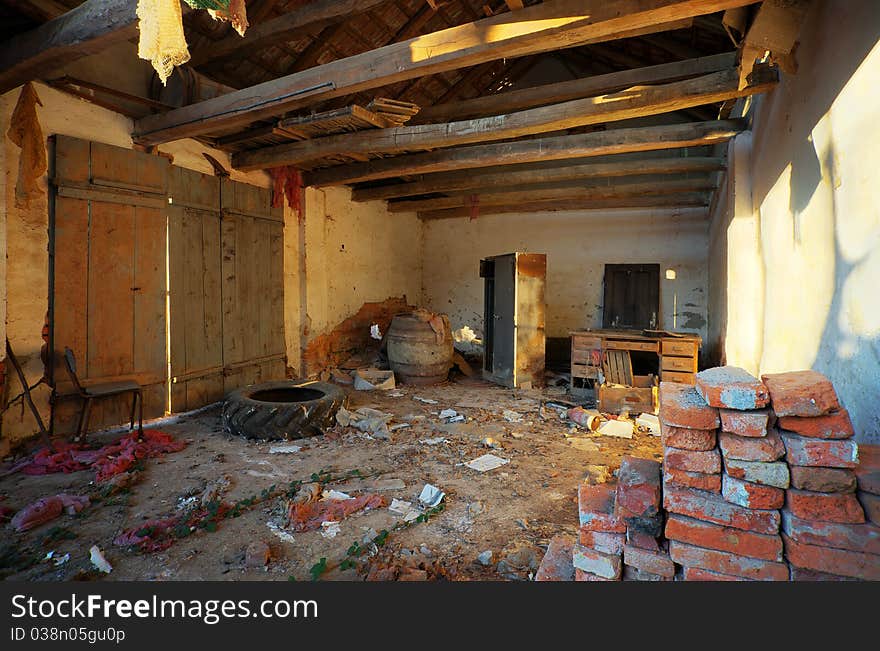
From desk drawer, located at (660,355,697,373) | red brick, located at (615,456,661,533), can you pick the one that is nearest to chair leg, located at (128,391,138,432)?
red brick, located at (615,456,661,533)

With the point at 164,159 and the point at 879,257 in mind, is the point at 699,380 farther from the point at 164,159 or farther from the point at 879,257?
the point at 164,159

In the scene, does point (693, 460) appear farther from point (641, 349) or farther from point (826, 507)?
point (641, 349)

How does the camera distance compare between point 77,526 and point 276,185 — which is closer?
point 77,526

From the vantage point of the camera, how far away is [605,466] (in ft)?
12.6

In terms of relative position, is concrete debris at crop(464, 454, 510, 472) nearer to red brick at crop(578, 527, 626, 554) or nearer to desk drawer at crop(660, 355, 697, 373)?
red brick at crop(578, 527, 626, 554)

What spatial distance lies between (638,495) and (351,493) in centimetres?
210

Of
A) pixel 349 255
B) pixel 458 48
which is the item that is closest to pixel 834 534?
pixel 458 48

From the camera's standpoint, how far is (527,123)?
428 cm

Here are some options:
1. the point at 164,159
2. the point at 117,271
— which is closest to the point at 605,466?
the point at 117,271

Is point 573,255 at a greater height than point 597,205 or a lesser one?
lesser

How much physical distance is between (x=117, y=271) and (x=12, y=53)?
1.93m

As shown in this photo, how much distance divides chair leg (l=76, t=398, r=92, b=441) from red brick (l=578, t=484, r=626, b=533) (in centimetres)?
412

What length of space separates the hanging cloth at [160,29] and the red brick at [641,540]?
290cm

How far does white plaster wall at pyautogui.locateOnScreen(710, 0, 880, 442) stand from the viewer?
1.83 metres
